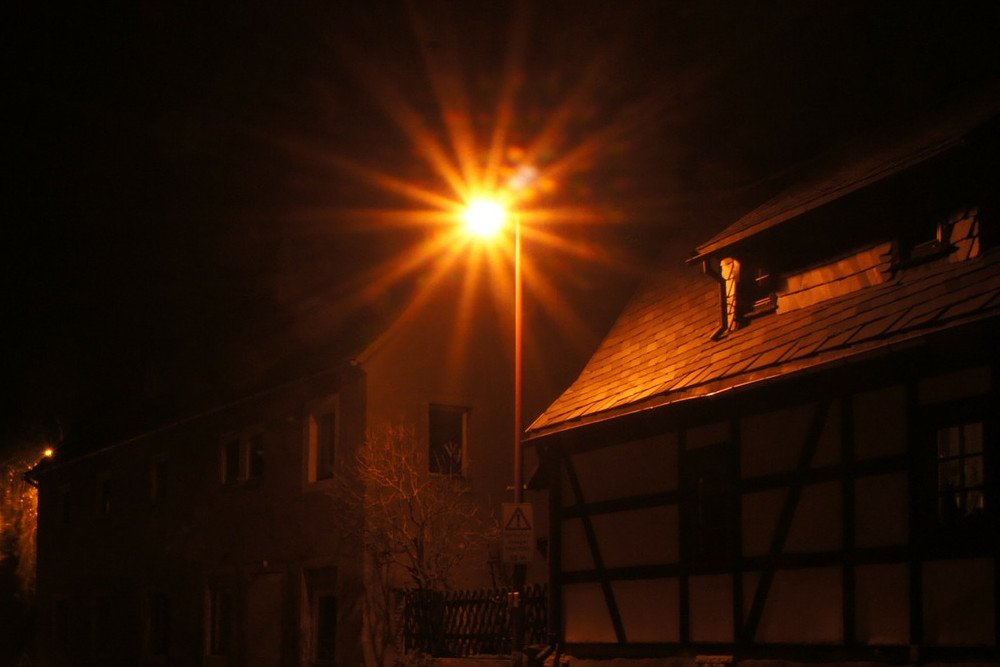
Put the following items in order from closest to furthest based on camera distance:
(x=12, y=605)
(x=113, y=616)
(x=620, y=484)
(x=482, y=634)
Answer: (x=620, y=484) < (x=482, y=634) < (x=113, y=616) < (x=12, y=605)

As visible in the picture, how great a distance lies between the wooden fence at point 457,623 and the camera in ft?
63.1

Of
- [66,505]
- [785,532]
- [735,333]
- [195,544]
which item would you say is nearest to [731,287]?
[735,333]

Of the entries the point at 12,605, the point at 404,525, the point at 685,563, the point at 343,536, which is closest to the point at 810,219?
the point at 685,563

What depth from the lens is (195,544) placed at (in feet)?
92.8

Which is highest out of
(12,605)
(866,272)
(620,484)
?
(866,272)

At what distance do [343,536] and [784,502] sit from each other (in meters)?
10.3

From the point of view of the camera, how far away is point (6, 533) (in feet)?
139

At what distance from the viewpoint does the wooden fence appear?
19.2 m

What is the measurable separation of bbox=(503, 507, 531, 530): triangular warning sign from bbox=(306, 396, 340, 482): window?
7915 mm

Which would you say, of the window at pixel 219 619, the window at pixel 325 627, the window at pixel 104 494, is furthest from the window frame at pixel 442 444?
the window at pixel 104 494

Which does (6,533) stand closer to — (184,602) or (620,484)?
(184,602)

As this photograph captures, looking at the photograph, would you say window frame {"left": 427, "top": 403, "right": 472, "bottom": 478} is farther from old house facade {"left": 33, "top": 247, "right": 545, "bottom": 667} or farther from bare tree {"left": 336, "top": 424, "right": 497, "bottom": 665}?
bare tree {"left": 336, "top": 424, "right": 497, "bottom": 665}

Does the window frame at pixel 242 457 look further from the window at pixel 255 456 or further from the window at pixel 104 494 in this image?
the window at pixel 104 494

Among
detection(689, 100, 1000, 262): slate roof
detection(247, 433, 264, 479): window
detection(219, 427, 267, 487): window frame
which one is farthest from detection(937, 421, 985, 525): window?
detection(247, 433, 264, 479): window
